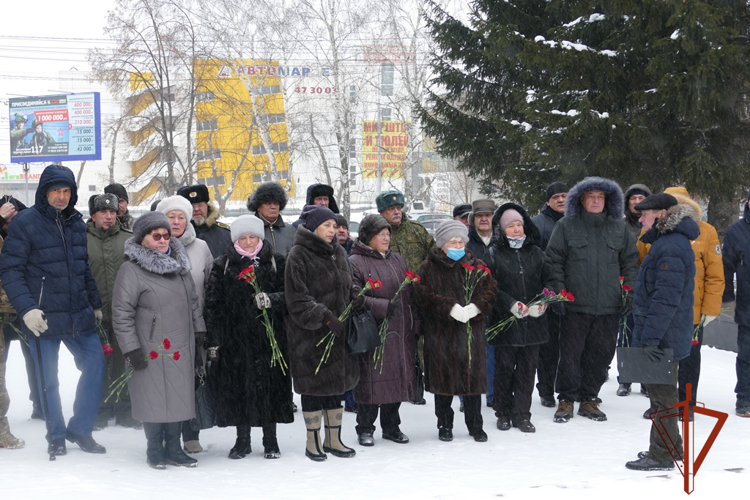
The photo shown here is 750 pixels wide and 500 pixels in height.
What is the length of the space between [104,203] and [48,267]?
108 centimetres

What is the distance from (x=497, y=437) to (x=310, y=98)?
69.6 ft

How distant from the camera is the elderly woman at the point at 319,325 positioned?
17.6 feet

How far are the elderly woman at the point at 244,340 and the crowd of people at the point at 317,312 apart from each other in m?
0.01

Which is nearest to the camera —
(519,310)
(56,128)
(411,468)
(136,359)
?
(136,359)

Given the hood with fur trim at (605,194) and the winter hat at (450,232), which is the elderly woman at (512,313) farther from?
the winter hat at (450,232)

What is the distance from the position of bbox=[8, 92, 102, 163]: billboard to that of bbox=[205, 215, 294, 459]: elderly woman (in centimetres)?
2846

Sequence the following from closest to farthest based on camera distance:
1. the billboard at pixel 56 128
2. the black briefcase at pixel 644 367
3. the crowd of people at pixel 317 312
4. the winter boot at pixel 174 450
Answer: the black briefcase at pixel 644 367 → the crowd of people at pixel 317 312 → the winter boot at pixel 174 450 → the billboard at pixel 56 128

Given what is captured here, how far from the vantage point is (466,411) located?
19.9ft

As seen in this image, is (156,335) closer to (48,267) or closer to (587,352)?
(48,267)

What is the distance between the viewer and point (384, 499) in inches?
178

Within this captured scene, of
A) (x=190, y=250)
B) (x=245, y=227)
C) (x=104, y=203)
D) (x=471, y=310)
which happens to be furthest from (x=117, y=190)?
(x=471, y=310)

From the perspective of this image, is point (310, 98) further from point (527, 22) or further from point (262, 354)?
point (262, 354)

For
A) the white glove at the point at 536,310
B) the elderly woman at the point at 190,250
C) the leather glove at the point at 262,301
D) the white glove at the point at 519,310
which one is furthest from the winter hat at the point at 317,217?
the white glove at the point at 536,310

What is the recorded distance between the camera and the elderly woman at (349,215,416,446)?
575 cm
